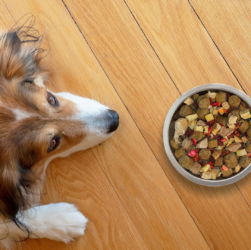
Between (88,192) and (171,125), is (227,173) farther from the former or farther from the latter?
(88,192)

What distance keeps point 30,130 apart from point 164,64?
0.88m

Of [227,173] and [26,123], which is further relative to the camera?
[227,173]

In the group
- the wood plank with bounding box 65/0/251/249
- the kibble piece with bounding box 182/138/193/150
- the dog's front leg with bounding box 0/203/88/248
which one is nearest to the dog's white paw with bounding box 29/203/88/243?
the dog's front leg with bounding box 0/203/88/248

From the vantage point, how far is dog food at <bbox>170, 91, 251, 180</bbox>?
1.42m

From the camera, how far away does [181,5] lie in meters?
1.51

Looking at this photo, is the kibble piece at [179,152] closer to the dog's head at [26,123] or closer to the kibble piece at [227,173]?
the kibble piece at [227,173]

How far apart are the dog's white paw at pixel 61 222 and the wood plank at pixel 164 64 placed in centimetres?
59

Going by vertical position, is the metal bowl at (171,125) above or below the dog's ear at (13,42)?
below

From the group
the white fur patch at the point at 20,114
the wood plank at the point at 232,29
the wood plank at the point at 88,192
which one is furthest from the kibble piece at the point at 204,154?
the white fur patch at the point at 20,114

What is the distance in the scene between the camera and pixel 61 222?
4.61ft

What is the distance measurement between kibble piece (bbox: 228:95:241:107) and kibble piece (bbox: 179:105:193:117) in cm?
22

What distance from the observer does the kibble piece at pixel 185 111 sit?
4.70ft

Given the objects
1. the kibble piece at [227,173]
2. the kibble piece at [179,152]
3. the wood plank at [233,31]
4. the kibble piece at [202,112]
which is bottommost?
the kibble piece at [227,173]

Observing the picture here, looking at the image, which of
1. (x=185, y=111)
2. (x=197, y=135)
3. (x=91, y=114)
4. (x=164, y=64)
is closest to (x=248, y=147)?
(x=197, y=135)
